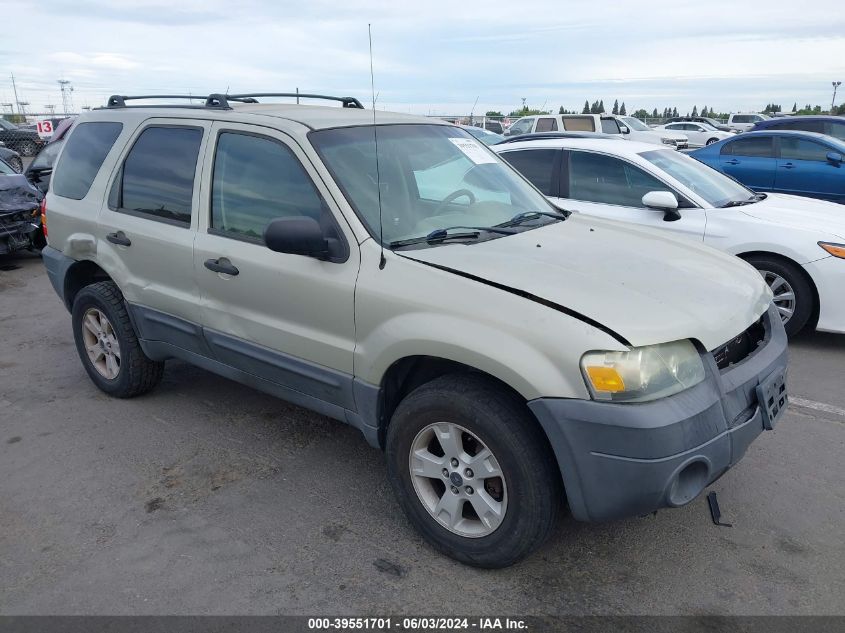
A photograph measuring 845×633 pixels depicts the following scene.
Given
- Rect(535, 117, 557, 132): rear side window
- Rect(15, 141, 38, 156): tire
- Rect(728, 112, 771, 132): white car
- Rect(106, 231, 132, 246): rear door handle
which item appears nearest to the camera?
Rect(106, 231, 132, 246): rear door handle

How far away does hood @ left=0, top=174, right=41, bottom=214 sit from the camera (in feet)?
29.1

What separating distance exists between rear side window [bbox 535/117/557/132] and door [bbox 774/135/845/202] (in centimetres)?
869

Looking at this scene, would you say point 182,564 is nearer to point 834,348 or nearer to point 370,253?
point 370,253

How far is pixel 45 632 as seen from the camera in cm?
266

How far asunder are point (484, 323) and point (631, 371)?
573mm

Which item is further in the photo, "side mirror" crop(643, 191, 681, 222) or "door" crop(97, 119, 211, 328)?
"side mirror" crop(643, 191, 681, 222)

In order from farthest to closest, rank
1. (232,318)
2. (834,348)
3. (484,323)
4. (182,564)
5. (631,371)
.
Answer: (834,348), (232,318), (182,564), (484,323), (631,371)

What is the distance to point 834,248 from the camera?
555cm

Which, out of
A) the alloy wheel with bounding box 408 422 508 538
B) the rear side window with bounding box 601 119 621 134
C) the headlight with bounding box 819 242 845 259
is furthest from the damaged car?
the rear side window with bounding box 601 119 621 134

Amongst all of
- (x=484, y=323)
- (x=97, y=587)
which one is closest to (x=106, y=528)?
(x=97, y=587)

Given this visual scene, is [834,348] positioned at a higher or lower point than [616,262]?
lower

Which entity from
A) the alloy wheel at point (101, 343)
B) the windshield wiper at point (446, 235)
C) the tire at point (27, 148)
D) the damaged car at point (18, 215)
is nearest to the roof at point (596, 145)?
the windshield wiper at point (446, 235)

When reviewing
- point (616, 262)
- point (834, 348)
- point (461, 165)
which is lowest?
point (834, 348)

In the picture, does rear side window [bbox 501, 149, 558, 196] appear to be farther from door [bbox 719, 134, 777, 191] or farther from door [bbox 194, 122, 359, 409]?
door [bbox 719, 134, 777, 191]
